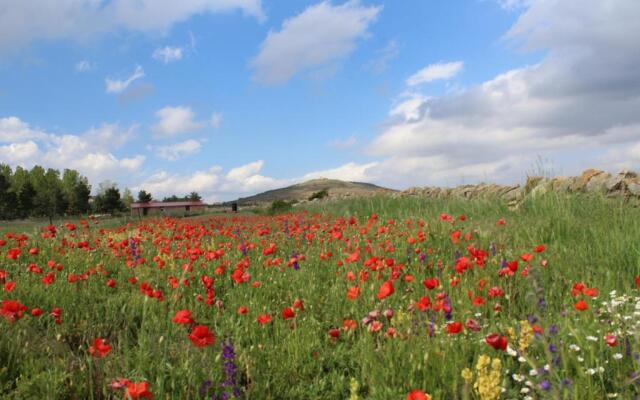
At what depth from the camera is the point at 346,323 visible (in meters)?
3.51

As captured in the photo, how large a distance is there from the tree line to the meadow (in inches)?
2110

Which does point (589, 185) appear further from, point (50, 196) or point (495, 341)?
point (50, 196)

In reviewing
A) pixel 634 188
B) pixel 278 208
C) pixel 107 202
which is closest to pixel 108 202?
pixel 107 202

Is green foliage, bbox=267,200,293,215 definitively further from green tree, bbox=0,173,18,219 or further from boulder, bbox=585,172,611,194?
green tree, bbox=0,173,18,219

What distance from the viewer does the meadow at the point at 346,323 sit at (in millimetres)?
2986

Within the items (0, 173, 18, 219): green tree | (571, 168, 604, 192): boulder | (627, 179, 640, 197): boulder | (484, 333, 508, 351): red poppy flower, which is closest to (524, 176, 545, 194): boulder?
(571, 168, 604, 192): boulder

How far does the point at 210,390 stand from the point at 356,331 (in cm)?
154

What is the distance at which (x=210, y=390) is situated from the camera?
3.20 meters

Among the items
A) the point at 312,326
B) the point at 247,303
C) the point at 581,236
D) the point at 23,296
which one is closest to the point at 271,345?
the point at 312,326

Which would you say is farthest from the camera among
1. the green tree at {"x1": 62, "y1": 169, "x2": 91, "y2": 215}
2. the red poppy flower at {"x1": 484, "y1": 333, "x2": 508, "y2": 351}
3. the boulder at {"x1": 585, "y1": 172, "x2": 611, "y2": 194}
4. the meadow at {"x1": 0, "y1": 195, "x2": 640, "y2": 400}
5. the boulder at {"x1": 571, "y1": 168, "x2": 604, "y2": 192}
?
the green tree at {"x1": 62, "y1": 169, "x2": 91, "y2": 215}

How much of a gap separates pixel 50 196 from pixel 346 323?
201 ft

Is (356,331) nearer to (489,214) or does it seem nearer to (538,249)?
(538,249)

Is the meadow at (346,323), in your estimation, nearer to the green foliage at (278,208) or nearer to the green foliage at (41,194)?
the green foliage at (278,208)

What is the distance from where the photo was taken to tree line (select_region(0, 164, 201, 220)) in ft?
175
